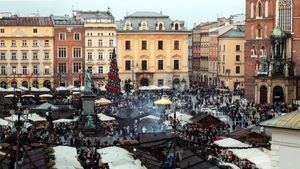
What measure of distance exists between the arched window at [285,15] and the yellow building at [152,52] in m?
18.4

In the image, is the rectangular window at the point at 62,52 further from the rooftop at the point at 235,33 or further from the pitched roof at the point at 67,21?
the rooftop at the point at 235,33

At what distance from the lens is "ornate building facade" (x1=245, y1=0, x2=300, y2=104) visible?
55094mm

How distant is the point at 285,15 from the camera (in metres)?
57.1

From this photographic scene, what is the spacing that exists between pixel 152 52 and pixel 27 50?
45.0 feet

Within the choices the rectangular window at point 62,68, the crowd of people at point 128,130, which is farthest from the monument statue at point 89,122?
the rectangular window at point 62,68

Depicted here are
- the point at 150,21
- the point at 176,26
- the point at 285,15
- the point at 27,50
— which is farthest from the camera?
the point at 150,21

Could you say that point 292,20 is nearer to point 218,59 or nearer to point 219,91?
Answer: point 219,91

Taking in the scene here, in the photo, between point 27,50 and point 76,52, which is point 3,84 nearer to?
point 27,50

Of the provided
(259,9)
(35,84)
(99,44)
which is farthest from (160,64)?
(259,9)

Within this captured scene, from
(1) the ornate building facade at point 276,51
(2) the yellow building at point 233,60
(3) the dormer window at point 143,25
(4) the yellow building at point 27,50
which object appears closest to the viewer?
(1) the ornate building facade at point 276,51

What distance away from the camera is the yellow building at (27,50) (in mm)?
71000

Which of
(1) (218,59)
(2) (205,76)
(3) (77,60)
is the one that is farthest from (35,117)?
(2) (205,76)

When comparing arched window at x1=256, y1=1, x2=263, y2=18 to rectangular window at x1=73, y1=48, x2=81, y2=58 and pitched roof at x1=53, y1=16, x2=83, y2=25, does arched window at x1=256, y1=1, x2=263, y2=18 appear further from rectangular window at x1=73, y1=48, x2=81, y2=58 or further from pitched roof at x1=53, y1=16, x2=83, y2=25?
rectangular window at x1=73, y1=48, x2=81, y2=58

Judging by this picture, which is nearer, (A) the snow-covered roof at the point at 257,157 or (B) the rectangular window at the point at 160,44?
(A) the snow-covered roof at the point at 257,157
